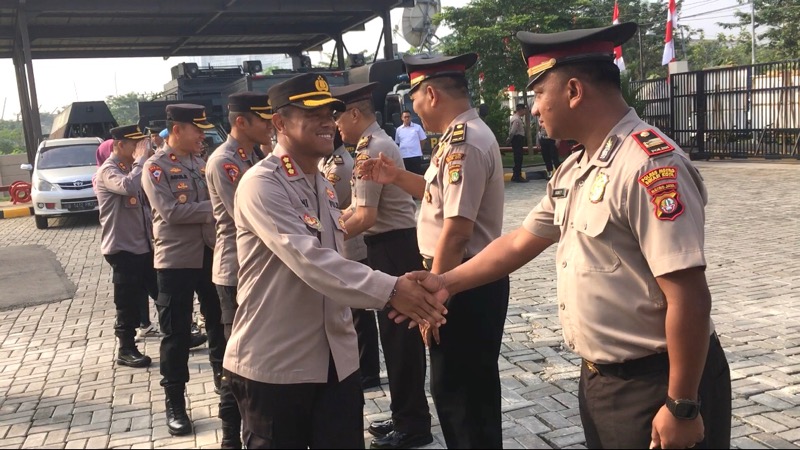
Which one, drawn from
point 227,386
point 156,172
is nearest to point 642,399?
point 227,386

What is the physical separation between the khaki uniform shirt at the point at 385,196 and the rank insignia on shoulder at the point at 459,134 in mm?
907

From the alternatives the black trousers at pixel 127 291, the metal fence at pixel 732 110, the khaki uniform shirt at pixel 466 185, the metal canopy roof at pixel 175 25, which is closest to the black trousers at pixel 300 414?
the khaki uniform shirt at pixel 466 185

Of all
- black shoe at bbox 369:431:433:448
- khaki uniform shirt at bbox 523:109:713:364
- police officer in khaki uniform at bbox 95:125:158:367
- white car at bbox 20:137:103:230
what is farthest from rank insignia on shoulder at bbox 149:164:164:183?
white car at bbox 20:137:103:230

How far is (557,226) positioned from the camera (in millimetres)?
2576

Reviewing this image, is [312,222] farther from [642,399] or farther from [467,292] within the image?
[642,399]

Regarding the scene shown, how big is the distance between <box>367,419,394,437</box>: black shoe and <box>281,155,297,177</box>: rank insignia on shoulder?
1926 mm

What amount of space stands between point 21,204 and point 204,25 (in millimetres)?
7741

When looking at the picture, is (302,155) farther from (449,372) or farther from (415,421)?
(415,421)

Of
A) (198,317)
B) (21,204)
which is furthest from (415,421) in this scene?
(21,204)

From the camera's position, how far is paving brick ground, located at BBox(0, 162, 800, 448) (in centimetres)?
409

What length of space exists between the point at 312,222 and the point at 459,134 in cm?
97

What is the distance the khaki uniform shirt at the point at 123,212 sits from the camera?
18.9ft

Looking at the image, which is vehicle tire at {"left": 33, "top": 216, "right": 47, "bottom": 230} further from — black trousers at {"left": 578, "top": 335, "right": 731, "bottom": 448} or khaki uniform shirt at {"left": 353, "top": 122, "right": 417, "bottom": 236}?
black trousers at {"left": 578, "top": 335, "right": 731, "bottom": 448}

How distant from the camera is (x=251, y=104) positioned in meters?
4.34
